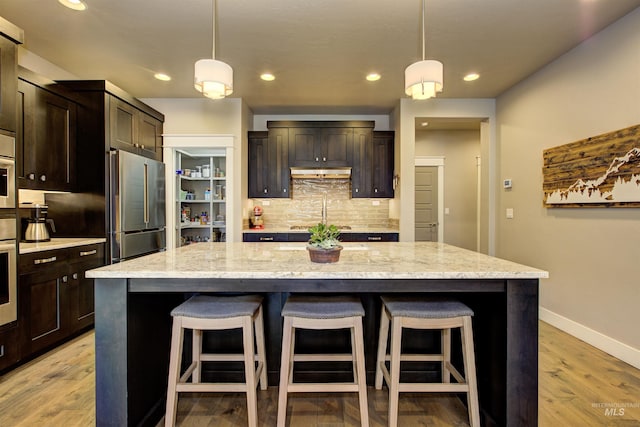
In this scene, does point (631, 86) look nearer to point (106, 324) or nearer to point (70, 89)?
point (106, 324)

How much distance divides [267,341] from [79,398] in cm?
121

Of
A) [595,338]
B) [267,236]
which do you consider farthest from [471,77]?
[267,236]

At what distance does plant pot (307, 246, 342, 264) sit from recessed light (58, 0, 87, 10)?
245 cm

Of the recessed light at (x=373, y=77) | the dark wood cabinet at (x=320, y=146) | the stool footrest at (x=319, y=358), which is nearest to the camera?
the stool footrest at (x=319, y=358)

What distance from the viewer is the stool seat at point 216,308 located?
58.7 inches

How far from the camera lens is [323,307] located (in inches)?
61.3

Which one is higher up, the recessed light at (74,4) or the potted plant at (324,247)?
the recessed light at (74,4)

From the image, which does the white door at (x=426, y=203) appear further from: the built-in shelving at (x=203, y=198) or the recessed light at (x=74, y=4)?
the recessed light at (x=74, y=4)

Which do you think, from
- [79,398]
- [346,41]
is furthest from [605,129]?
[79,398]

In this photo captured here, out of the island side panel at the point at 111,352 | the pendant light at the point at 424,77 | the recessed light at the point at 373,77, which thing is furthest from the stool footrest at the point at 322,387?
the recessed light at the point at 373,77

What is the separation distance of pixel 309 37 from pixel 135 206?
2476 mm

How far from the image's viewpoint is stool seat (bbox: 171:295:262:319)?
4.89 ft

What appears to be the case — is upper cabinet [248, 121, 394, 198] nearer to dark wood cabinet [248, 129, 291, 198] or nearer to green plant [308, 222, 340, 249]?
dark wood cabinet [248, 129, 291, 198]

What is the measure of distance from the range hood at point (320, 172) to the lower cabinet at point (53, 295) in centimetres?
260
